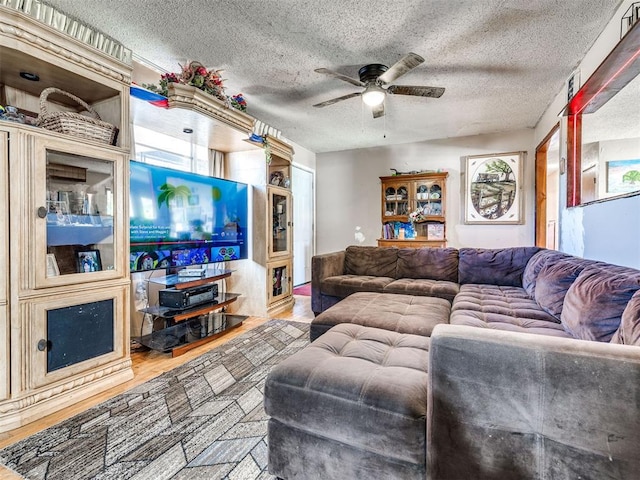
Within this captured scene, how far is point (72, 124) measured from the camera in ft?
5.80

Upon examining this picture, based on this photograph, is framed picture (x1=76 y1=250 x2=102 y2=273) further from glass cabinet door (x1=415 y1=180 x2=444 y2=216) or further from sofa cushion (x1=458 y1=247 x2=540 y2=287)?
glass cabinet door (x1=415 y1=180 x2=444 y2=216)

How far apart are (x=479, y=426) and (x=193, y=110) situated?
100 inches

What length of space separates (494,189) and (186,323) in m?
4.35

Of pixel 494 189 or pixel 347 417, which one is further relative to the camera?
pixel 494 189

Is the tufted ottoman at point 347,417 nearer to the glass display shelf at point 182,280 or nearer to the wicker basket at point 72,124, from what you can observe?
the glass display shelf at point 182,280

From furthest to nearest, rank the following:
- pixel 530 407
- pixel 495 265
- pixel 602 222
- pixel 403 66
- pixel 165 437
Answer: pixel 495 265
pixel 403 66
pixel 602 222
pixel 165 437
pixel 530 407

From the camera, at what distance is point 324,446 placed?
41.9 inches

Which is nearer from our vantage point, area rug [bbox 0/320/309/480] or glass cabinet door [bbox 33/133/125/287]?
area rug [bbox 0/320/309/480]

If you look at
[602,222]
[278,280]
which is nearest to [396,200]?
[278,280]

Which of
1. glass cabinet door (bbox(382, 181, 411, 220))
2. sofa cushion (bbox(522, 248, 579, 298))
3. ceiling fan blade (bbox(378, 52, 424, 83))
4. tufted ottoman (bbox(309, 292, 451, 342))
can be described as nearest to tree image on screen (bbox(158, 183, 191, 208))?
tufted ottoman (bbox(309, 292, 451, 342))

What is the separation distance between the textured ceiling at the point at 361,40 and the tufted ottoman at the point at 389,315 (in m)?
1.89

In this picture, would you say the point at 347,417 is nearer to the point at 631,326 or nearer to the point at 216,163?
the point at 631,326

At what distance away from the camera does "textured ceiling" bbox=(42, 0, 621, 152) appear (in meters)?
1.87

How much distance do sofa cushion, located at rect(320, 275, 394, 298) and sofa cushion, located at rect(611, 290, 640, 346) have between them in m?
1.98
